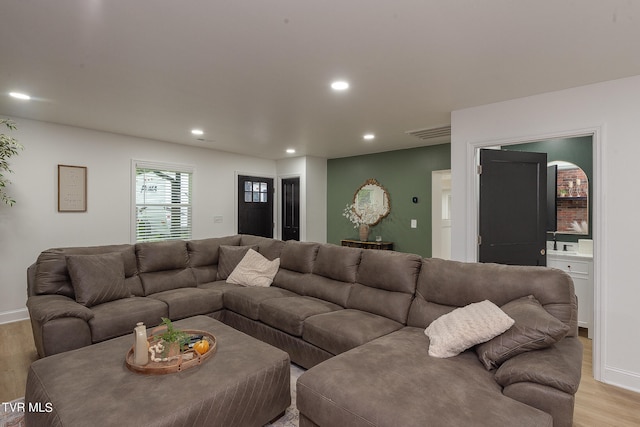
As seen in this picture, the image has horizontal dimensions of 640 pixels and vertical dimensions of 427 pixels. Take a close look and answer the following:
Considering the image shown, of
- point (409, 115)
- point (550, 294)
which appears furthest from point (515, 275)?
point (409, 115)

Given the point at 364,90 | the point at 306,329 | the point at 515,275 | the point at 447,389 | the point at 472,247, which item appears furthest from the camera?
the point at 472,247

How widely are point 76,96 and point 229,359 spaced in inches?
116

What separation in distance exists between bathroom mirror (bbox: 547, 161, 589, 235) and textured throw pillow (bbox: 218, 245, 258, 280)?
13.4 feet

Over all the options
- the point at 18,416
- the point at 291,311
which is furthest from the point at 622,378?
the point at 18,416

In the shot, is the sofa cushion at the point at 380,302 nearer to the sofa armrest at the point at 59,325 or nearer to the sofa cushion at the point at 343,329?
the sofa cushion at the point at 343,329

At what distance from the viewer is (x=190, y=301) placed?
3445 mm

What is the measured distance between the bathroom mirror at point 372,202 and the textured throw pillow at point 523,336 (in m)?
4.27

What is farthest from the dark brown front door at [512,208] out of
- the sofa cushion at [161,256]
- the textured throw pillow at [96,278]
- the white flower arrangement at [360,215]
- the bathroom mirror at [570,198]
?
the textured throw pillow at [96,278]

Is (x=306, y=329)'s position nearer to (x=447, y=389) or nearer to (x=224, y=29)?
(x=447, y=389)

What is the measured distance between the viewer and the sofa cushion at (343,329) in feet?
7.98

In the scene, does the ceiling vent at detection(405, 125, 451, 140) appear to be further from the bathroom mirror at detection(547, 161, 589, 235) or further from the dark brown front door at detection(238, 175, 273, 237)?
the dark brown front door at detection(238, 175, 273, 237)

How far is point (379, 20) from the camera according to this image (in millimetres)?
1868

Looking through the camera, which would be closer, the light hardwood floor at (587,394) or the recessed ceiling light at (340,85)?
the light hardwood floor at (587,394)

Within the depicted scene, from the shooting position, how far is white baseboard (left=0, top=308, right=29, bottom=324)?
3955 millimetres
